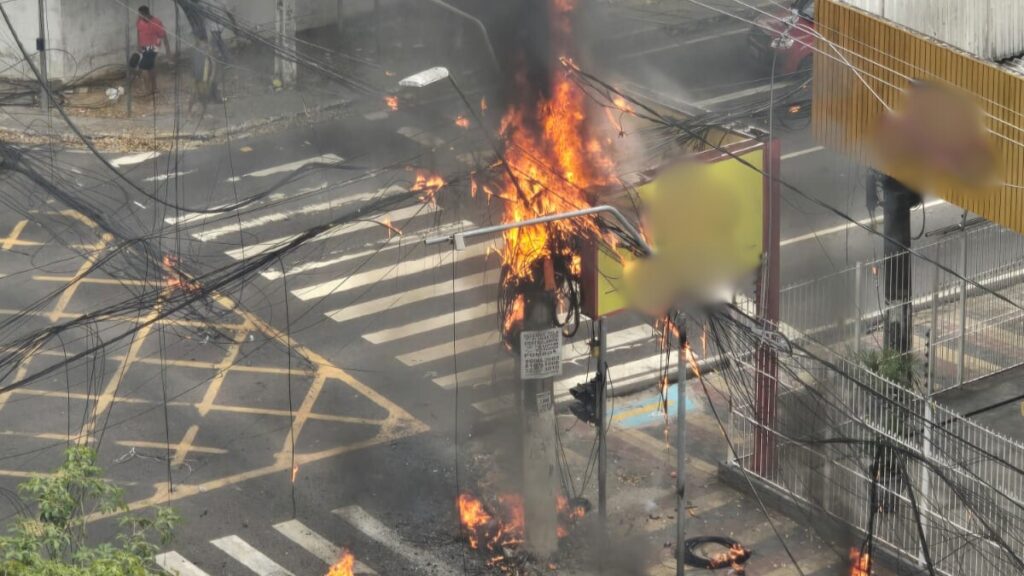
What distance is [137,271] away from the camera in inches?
928

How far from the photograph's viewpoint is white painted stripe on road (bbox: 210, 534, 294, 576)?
1973 centimetres

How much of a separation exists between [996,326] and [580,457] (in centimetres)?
604

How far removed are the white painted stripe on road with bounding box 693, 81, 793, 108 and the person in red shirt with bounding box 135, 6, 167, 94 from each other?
A: 9.42 metres

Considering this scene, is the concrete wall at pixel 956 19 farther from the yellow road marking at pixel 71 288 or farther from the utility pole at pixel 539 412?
the yellow road marking at pixel 71 288

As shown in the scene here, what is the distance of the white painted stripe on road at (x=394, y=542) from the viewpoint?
65.4 feet

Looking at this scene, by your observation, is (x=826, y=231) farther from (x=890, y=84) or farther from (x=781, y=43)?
(x=890, y=84)

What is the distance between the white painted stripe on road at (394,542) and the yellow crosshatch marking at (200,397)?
1.16 meters

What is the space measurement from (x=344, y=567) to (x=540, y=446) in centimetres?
260

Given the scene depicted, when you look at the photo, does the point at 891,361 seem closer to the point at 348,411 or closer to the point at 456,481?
the point at 456,481

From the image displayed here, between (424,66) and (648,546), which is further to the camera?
(424,66)

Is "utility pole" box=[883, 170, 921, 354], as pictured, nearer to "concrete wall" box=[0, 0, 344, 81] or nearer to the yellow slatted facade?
the yellow slatted facade

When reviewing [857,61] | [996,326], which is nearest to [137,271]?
[857,61]

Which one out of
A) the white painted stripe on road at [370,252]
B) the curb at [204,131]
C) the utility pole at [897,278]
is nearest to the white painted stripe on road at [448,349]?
the white painted stripe on road at [370,252]

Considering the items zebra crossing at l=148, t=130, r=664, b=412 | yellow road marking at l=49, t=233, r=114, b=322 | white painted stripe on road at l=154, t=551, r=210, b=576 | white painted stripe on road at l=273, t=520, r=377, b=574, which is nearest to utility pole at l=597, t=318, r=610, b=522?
white painted stripe on road at l=273, t=520, r=377, b=574
